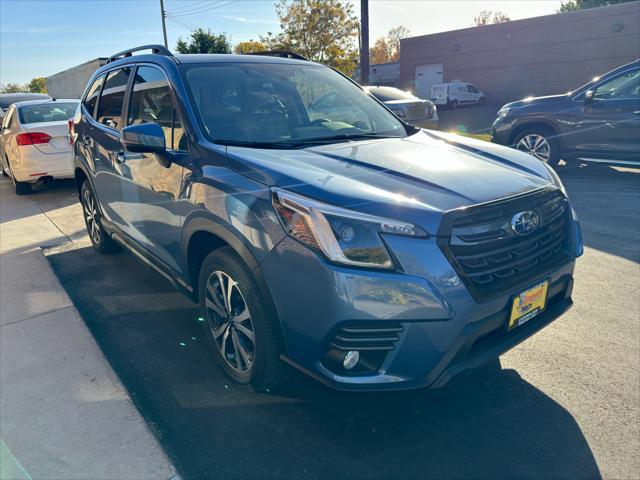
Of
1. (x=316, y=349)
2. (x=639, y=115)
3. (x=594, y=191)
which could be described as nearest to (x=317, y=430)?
(x=316, y=349)

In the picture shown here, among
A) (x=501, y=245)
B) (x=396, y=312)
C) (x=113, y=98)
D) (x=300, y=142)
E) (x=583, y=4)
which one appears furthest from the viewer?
(x=583, y=4)

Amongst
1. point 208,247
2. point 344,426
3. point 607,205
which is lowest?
point 344,426

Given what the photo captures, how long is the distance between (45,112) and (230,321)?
7914mm

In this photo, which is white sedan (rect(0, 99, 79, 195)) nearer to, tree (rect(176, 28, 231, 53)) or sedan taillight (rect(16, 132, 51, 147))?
sedan taillight (rect(16, 132, 51, 147))

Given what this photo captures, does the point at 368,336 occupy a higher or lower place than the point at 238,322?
higher

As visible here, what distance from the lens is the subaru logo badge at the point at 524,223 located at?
2293 millimetres

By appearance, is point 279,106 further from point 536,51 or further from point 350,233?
point 536,51

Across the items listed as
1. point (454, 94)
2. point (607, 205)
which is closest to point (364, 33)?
point (454, 94)

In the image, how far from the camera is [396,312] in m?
1.98

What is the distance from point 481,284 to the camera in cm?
213

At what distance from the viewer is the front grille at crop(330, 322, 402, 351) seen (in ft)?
6.57

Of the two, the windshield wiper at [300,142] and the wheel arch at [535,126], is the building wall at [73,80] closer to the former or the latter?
the wheel arch at [535,126]

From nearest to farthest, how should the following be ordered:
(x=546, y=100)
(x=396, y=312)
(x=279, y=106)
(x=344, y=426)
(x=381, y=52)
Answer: (x=396, y=312) → (x=344, y=426) → (x=279, y=106) → (x=546, y=100) → (x=381, y=52)

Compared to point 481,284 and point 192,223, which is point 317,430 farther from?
point 192,223
